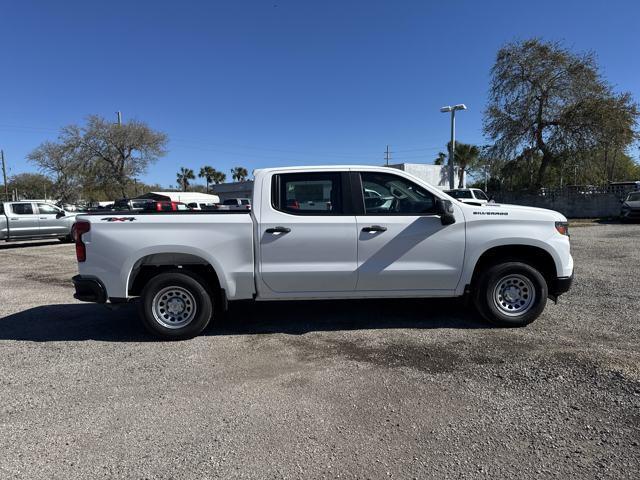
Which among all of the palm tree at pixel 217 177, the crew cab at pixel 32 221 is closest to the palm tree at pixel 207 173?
the palm tree at pixel 217 177

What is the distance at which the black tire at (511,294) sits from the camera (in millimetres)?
5273

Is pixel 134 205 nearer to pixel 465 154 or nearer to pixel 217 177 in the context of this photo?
pixel 465 154

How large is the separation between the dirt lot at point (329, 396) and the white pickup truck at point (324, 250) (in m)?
0.48

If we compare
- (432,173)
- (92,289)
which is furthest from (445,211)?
(432,173)

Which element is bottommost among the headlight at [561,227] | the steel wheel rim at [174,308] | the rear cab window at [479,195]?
the steel wheel rim at [174,308]

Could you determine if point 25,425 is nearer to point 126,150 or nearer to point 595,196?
point 595,196

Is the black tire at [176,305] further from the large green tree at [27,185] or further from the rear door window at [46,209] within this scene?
the large green tree at [27,185]

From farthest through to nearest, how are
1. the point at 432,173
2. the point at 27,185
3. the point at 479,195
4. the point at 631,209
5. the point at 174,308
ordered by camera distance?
the point at 27,185, the point at 432,173, the point at 479,195, the point at 631,209, the point at 174,308

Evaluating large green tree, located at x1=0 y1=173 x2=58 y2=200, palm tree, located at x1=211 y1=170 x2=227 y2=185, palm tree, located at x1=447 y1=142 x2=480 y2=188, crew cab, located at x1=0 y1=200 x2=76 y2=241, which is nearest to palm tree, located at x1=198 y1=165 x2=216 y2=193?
palm tree, located at x1=211 y1=170 x2=227 y2=185

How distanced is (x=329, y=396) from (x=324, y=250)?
179 cm

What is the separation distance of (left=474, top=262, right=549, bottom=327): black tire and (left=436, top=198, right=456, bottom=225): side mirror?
2.56 feet

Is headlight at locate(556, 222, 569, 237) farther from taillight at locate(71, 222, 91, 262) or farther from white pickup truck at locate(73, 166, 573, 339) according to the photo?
taillight at locate(71, 222, 91, 262)

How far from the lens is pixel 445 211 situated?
505cm

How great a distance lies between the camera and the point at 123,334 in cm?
550
